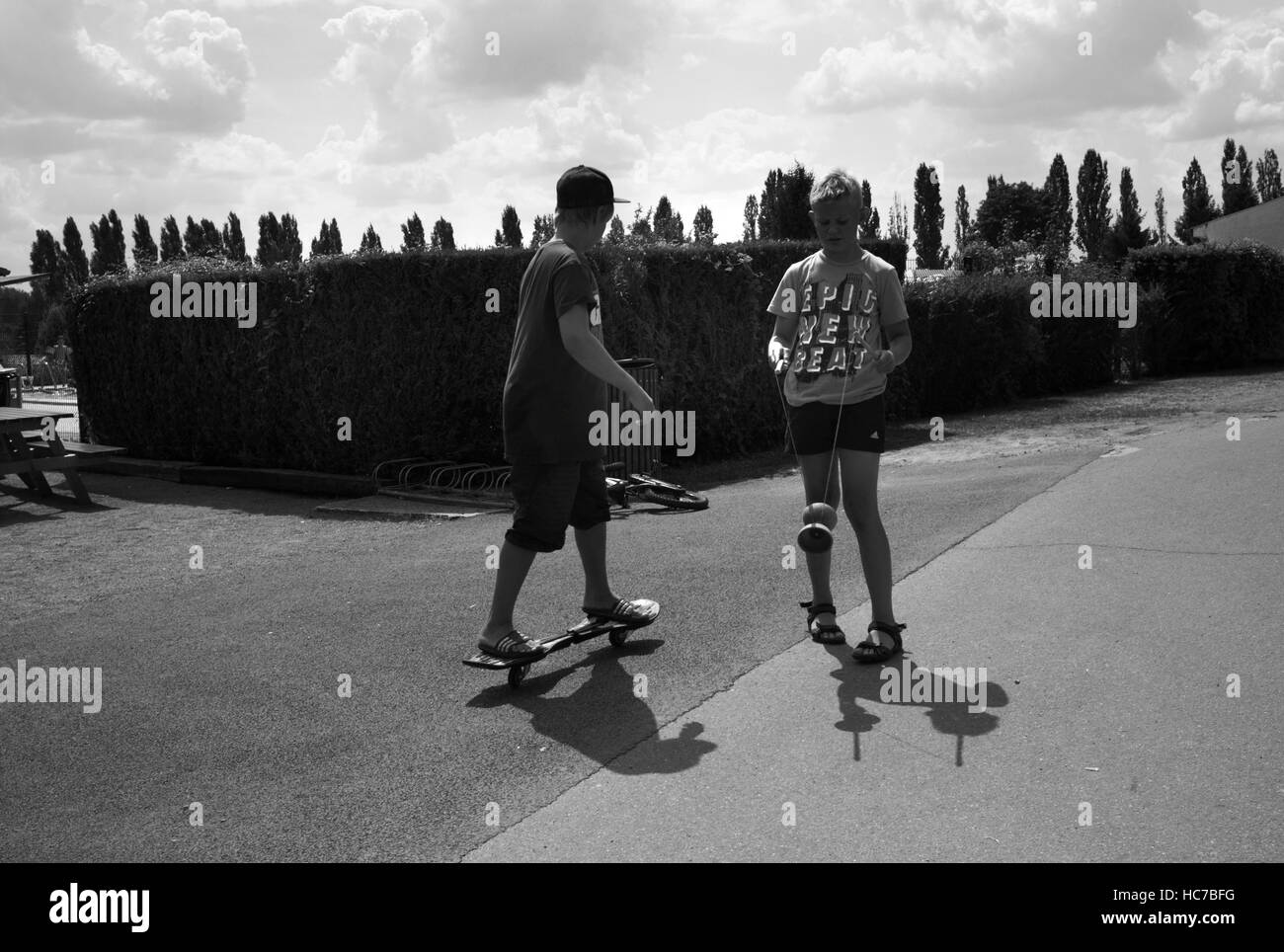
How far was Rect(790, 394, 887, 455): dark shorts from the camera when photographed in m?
5.33

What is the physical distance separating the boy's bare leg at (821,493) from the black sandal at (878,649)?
0.92 ft

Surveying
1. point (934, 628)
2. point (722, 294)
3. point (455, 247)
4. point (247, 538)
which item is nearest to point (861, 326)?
point (934, 628)

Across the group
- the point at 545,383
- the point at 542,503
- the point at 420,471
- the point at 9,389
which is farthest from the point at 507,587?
the point at 9,389

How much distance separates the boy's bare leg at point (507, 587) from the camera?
17.1 feet

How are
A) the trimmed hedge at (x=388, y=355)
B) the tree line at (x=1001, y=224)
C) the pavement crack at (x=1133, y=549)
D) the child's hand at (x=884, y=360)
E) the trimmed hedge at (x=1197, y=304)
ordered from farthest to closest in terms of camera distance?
1. the tree line at (x=1001, y=224)
2. the trimmed hedge at (x=1197, y=304)
3. the trimmed hedge at (x=388, y=355)
4. the pavement crack at (x=1133, y=549)
5. the child's hand at (x=884, y=360)

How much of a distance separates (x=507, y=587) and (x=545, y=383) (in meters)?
0.82

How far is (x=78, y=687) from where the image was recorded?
558 cm

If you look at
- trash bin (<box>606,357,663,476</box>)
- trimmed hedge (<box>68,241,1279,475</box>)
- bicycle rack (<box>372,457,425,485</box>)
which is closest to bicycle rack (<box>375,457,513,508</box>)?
bicycle rack (<box>372,457,425,485</box>)

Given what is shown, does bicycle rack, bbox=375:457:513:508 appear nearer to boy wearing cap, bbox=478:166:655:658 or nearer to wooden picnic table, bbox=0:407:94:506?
wooden picnic table, bbox=0:407:94:506

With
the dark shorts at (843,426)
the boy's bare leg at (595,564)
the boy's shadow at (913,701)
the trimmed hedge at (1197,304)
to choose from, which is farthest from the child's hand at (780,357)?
the trimmed hedge at (1197,304)

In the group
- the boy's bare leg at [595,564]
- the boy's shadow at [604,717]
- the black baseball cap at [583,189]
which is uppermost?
the black baseball cap at [583,189]

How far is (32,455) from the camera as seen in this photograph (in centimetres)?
1216

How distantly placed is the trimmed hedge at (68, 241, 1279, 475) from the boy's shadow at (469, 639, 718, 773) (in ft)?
22.1

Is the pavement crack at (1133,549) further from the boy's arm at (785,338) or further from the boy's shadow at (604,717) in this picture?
the boy's shadow at (604,717)
